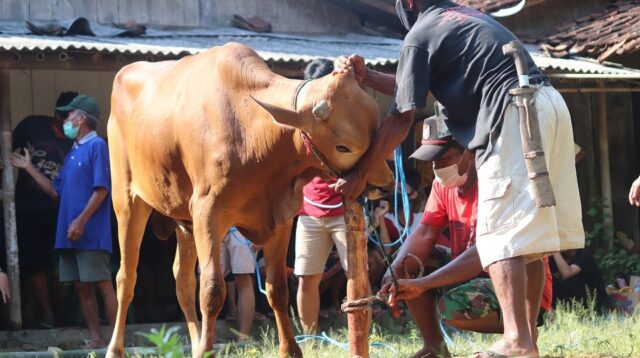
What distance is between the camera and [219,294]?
6824 millimetres

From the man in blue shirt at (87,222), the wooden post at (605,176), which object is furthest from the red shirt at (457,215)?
the wooden post at (605,176)

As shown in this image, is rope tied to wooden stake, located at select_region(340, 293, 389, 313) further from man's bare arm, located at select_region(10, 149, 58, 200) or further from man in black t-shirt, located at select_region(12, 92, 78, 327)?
man in black t-shirt, located at select_region(12, 92, 78, 327)

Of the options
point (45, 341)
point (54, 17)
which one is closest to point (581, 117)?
point (54, 17)

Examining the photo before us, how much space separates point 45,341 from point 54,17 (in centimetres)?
394

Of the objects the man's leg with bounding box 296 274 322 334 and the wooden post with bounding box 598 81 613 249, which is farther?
the wooden post with bounding box 598 81 613 249

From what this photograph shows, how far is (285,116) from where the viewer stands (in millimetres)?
6316

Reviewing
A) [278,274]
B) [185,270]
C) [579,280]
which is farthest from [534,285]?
[579,280]

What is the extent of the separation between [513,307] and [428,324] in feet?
4.24

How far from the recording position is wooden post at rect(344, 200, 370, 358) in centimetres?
599

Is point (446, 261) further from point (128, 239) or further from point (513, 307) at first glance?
point (128, 239)

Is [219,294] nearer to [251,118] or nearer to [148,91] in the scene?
[251,118]

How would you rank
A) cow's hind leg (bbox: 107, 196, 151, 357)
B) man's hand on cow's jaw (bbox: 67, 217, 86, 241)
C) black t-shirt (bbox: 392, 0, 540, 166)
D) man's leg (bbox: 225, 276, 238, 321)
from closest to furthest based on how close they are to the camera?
black t-shirt (bbox: 392, 0, 540, 166), cow's hind leg (bbox: 107, 196, 151, 357), man's hand on cow's jaw (bbox: 67, 217, 86, 241), man's leg (bbox: 225, 276, 238, 321)

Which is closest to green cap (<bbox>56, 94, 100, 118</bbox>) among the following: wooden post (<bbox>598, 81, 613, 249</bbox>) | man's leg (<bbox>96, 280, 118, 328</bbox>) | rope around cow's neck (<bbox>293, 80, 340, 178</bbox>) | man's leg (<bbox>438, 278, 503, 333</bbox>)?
man's leg (<bbox>96, 280, 118, 328</bbox>)

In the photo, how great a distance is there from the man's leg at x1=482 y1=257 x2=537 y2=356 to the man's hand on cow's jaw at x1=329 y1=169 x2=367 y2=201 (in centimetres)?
95
